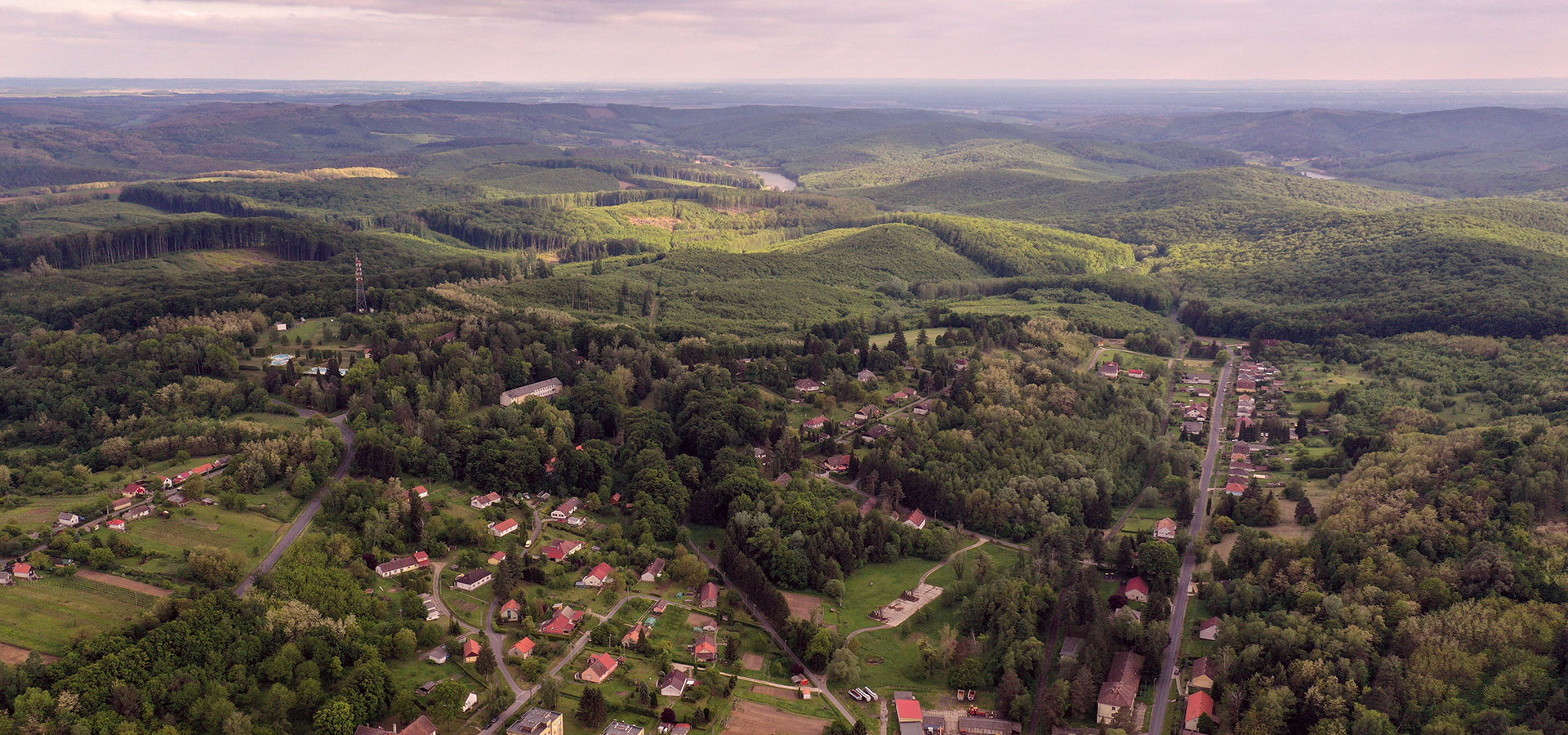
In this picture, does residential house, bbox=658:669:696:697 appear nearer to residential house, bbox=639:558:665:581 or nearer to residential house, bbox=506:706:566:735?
residential house, bbox=506:706:566:735

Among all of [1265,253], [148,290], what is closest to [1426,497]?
[1265,253]

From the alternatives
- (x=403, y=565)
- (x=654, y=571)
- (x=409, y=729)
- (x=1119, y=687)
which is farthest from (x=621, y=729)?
(x=1119, y=687)

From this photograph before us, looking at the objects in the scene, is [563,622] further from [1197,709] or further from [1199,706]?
[1199,706]

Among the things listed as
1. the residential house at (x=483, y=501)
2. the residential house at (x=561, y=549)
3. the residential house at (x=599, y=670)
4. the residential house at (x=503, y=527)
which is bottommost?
the residential house at (x=599, y=670)

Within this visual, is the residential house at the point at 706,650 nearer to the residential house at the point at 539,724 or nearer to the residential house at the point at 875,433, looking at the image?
the residential house at the point at 539,724

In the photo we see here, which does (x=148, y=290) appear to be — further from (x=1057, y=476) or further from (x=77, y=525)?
(x=1057, y=476)

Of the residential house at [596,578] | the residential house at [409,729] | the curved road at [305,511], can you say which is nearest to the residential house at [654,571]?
the residential house at [596,578]
